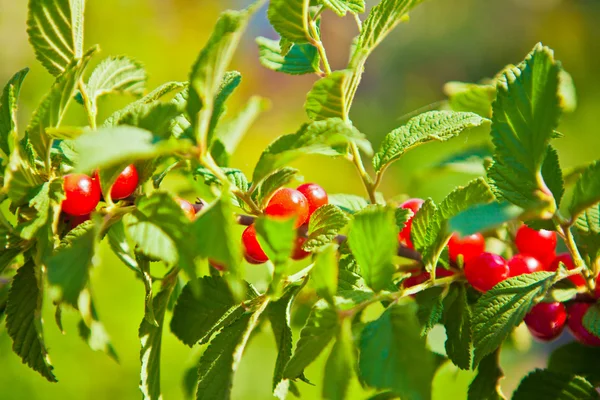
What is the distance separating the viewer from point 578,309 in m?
0.67

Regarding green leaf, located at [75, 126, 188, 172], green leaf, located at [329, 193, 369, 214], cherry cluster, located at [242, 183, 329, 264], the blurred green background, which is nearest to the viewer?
green leaf, located at [75, 126, 188, 172]

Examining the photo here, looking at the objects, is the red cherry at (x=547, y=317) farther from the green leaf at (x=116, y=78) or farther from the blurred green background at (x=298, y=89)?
the green leaf at (x=116, y=78)

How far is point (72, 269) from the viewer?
44 centimetres

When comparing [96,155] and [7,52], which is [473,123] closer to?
[96,155]

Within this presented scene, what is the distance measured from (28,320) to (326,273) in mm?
298

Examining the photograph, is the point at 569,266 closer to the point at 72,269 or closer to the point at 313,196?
the point at 313,196

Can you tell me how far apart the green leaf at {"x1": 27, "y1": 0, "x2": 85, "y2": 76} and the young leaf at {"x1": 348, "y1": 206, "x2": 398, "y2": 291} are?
0.29 metres

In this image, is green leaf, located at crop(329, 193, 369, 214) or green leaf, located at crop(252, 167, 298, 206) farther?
green leaf, located at crop(329, 193, 369, 214)

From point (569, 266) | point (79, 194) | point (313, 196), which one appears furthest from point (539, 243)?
point (79, 194)

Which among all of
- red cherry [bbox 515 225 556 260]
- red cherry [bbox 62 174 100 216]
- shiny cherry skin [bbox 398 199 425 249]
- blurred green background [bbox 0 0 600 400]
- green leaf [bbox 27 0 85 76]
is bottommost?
blurred green background [bbox 0 0 600 400]

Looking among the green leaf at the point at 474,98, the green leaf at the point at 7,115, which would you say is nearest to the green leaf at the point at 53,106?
the green leaf at the point at 7,115

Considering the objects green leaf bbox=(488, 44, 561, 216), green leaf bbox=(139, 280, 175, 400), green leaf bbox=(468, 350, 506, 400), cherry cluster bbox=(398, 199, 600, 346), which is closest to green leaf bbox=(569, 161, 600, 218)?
green leaf bbox=(488, 44, 561, 216)

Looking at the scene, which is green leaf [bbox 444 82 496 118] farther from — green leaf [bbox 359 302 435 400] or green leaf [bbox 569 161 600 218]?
green leaf [bbox 359 302 435 400]

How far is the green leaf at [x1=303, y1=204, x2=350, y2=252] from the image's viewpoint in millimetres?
551
